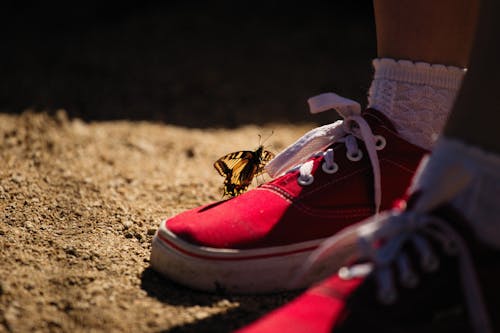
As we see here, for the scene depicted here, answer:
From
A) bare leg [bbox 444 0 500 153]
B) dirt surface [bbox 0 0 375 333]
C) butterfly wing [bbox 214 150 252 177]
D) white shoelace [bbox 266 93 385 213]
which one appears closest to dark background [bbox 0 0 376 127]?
dirt surface [bbox 0 0 375 333]

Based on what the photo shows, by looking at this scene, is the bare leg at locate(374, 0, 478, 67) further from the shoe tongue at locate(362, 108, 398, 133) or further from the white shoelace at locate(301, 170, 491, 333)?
the white shoelace at locate(301, 170, 491, 333)

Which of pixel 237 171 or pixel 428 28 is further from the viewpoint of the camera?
pixel 237 171

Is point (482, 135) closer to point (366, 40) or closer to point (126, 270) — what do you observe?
point (126, 270)

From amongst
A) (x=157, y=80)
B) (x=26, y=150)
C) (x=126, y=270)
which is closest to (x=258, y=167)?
(x=126, y=270)

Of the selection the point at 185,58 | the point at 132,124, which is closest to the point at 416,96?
the point at 132,124

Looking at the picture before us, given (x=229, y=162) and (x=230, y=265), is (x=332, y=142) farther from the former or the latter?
(x=230, y=265)

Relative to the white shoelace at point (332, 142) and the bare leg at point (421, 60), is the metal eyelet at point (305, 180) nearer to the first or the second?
the white shoelace at point (332, 142)
